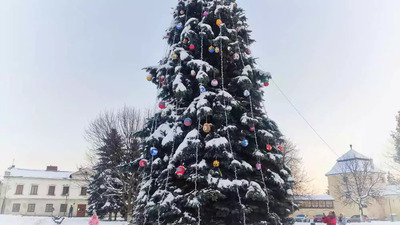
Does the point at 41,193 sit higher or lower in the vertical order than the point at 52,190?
lower

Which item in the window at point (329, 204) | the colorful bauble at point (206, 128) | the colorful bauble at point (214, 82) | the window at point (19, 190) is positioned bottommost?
the window at point (329, 204)

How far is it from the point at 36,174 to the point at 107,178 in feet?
92.9

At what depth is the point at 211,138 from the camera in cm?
688

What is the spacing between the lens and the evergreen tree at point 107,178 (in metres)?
19.3

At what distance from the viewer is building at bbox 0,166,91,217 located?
39.3 metres

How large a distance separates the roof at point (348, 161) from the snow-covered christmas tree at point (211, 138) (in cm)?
2989

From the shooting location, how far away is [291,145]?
92.3 feet

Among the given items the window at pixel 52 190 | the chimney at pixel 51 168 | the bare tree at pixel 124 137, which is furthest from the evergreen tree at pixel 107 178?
the chimney at pixel 51 168

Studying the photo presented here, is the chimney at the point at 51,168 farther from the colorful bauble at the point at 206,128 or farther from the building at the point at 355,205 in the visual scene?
the colorful bauble at the point at 206,128

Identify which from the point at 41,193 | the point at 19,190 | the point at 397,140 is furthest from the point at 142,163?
the point at 19,190

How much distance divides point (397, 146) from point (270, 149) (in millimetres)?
23229

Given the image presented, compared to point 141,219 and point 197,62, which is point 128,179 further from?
point 197,62

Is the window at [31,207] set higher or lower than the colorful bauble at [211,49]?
lower

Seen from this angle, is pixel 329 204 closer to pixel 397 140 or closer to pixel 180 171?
pixel 397 140
